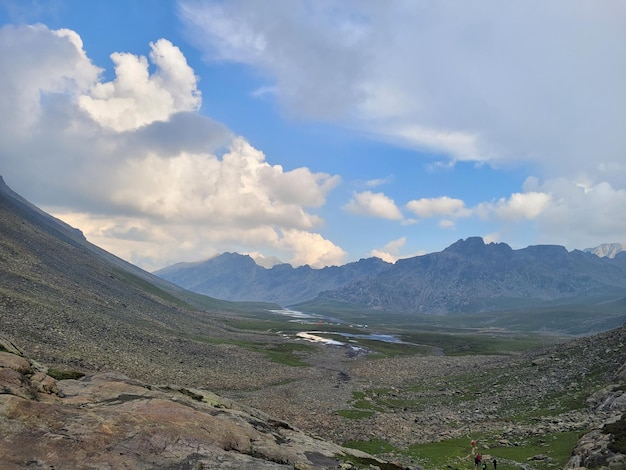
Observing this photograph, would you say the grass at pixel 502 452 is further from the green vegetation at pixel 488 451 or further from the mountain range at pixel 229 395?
the mountain range at pixel 229 395

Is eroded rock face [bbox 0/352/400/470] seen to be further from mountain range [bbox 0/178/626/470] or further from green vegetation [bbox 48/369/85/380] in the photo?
green vegetation [bbox 48/369/85/380]

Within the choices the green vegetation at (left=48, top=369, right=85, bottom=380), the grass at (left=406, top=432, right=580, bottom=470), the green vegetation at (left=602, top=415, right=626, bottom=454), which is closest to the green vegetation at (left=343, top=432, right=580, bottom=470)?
the grass at (left=406, top=432, right=580, bottom=470)

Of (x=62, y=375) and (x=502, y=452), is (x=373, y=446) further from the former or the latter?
(x=62, y=375)

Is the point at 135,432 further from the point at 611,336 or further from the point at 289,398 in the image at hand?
the point at 611,336

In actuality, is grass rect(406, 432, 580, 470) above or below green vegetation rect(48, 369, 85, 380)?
below

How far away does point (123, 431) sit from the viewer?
20031 millimetres

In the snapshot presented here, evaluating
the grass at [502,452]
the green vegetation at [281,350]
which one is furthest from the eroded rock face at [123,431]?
the green vegetation at [281,350]

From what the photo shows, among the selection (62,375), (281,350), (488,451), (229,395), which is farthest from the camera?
(281,350)

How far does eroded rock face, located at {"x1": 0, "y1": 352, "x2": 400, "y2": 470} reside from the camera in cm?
1767

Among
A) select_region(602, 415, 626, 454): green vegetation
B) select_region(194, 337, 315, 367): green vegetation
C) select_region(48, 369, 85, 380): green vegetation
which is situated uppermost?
select_region(602, 415, 626, 454): green vegetation

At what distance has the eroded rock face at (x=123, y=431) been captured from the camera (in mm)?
17672

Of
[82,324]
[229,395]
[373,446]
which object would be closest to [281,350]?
[82,324]

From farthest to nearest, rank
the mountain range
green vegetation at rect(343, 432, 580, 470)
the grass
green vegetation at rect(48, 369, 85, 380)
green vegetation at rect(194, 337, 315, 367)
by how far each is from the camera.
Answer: green vegetation at rect(194, 337, 315, 367) < green vegetation at rect(343, 432, 580, 470) < the grass < green vegetation at rect(48, 369, 85, 380) < the mountain range

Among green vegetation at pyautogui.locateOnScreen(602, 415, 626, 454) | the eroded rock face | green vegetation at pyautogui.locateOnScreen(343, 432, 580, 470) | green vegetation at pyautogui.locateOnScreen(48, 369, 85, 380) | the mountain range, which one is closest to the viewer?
the eroded rock face
